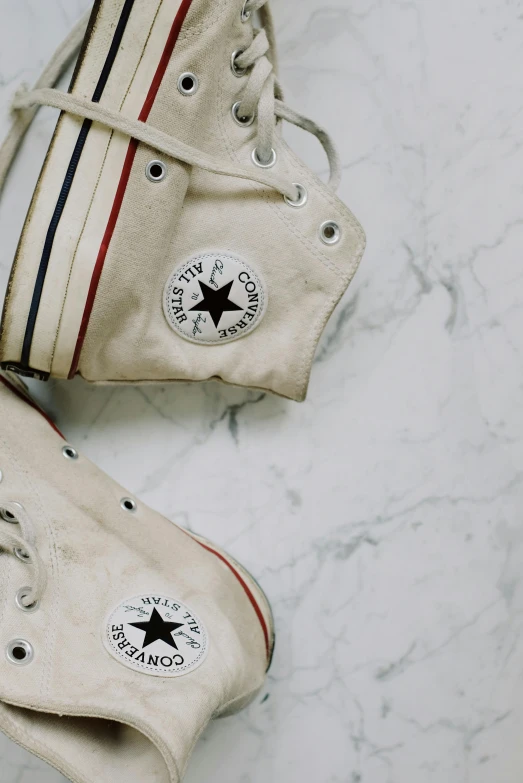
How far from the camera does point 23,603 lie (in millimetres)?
611

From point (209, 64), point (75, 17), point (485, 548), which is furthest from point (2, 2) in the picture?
point (485, 548)

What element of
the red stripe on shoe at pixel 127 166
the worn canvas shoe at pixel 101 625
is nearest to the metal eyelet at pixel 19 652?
the worn canvas shoe at pixel 101 625

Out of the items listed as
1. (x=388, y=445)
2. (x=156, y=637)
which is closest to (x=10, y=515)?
(x=156, y=637)

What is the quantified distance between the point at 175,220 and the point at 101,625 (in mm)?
349

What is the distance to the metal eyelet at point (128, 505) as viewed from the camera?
2.35 ft

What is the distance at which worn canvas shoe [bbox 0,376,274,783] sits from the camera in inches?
22.6

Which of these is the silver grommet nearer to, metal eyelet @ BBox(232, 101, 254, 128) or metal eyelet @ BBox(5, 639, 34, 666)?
metal eyelet @ BBox(232, 101, 254, 128)

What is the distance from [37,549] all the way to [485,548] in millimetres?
464

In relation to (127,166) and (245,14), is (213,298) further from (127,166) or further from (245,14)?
(245,14)

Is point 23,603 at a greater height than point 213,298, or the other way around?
point 213,298

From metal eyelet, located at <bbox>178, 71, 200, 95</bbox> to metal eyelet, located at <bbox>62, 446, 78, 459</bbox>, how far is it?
331mm

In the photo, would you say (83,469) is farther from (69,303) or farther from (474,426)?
(474,426)

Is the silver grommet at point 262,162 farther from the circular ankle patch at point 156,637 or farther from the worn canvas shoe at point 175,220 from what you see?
the circular ankle patch at point 156,637

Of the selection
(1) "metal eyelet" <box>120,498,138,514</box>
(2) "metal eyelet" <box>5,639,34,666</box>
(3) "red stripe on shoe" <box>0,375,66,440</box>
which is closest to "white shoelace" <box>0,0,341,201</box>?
(3) "red stripe on shoe" <box>0,375,66,440</box>
